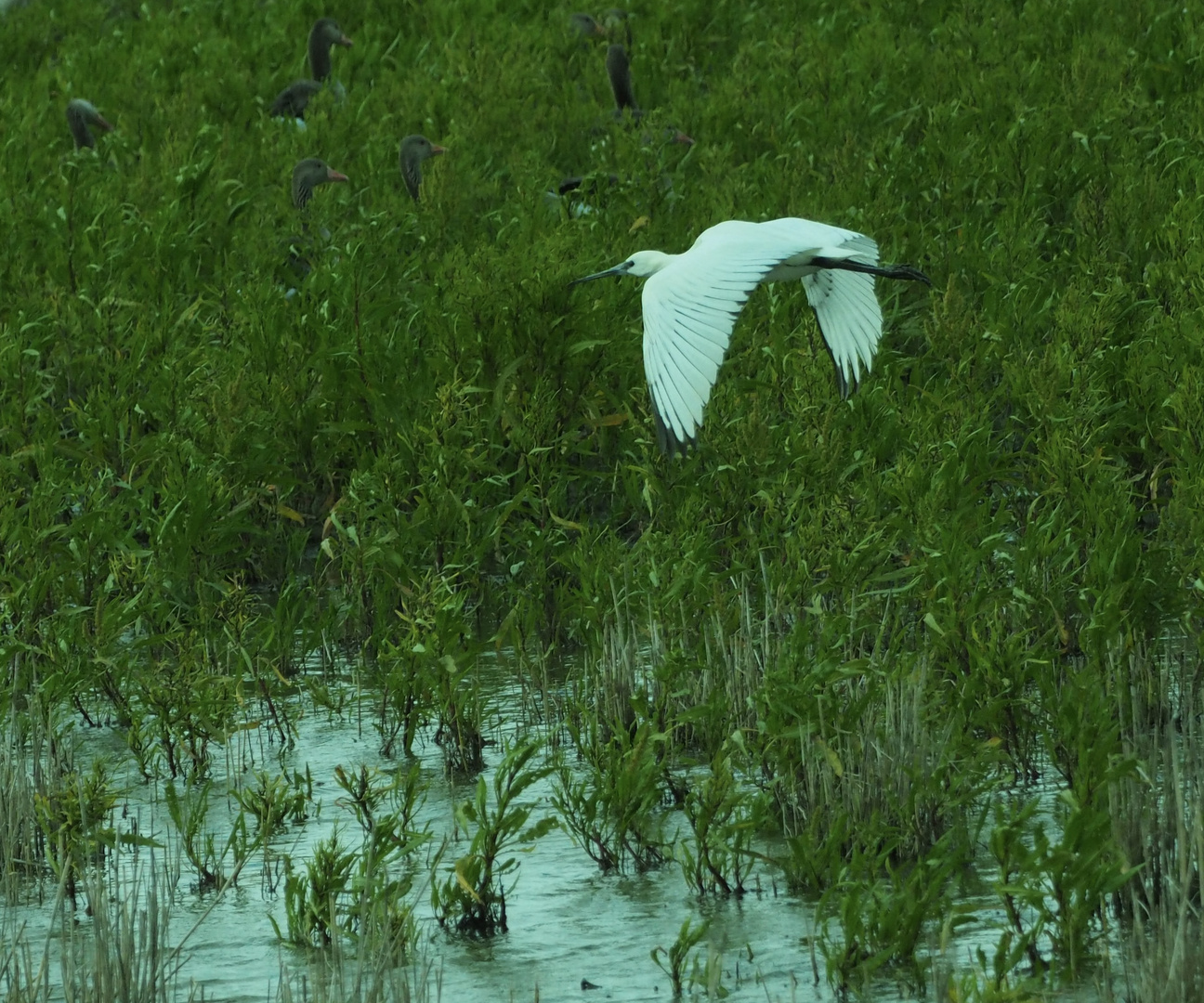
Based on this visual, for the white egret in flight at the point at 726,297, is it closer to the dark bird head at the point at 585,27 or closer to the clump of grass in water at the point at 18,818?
the clump of grass in water at the point at 18,818

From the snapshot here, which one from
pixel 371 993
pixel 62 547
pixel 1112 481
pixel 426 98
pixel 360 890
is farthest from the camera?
pixel 426 98

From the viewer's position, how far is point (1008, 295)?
690 cm

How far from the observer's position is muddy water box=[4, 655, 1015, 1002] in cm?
360

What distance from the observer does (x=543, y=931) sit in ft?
12.8

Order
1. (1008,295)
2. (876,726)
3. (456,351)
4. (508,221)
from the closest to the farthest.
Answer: (876,726) < (456,351) < (1008,295) < (508,221)

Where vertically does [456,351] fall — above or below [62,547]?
above

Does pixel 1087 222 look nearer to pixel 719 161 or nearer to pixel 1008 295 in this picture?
pixel 1008 295

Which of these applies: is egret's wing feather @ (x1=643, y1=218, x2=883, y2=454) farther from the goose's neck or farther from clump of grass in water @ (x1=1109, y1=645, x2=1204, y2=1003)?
the goose's neck

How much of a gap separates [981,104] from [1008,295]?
9.47 ft

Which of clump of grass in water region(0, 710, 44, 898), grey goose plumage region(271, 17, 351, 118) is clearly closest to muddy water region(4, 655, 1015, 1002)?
clump of grass in water region(0, 710, 44, 898)

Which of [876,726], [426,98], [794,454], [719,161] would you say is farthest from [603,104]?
[876,726]

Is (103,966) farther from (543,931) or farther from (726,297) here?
(726,297)

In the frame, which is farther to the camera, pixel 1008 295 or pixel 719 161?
pixel 719 161

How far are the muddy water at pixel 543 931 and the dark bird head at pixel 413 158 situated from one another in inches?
228
